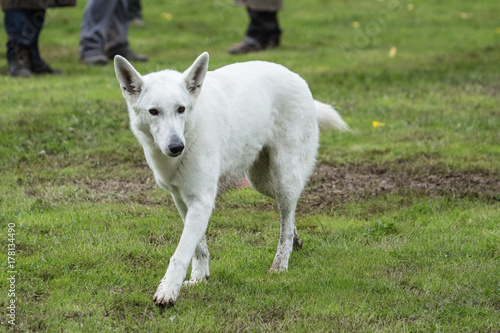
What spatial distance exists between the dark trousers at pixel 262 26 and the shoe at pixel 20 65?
474cm

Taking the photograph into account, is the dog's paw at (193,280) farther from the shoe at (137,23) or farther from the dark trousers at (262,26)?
the shoe at (137,23)

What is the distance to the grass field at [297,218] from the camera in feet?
13.9

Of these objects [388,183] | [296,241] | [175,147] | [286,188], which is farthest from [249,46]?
[175,147]

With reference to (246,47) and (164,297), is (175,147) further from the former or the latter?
(246,47)

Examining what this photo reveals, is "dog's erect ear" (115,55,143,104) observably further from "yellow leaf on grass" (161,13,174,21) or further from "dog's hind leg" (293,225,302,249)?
"yellow leaf on grass" (161,13,174,21)

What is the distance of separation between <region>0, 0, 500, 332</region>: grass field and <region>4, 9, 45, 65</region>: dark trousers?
58cm

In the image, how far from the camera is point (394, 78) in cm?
1164

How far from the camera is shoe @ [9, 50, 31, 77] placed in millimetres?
10622

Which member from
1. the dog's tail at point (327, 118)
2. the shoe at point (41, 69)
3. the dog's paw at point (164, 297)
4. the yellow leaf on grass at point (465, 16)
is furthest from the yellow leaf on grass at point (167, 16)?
the dog's paw at point (164, 297)

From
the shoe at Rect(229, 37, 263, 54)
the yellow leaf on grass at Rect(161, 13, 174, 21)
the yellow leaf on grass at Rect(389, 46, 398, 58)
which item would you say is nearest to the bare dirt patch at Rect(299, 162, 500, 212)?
the shoe at Rect(229, 37, 263, 54)

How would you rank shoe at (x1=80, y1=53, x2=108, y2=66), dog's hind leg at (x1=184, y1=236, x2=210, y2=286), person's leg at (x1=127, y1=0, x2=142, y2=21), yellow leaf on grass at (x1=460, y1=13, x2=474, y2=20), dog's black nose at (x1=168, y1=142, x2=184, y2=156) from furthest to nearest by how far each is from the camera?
1. yellow leaf on grass at (x1=460, y1=13, x2=474, y2=20)
2. person's leg at (x1=127, y1=0, x2=142, y2=21)
3. shoe at (x1=80, y1=53, x2=108, y2=66)
4. dog's hind leg at (x1=184, y1=236, x2=210, y2=286)
5. dog's black nose at (x1=168, y1=142, x2=184, y2=156)

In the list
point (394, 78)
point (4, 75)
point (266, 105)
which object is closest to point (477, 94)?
point (394, 78)

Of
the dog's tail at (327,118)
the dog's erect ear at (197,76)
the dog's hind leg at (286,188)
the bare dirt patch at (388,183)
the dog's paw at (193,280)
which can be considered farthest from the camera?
the bare dirt patch at (388,183)

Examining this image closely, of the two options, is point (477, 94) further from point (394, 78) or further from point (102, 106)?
point (102, 106)
